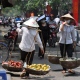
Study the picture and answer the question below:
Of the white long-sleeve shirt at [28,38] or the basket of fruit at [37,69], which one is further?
the white long-sleeve shirt at [28,38]

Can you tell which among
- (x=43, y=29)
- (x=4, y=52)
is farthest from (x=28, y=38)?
(x=43, y=29)

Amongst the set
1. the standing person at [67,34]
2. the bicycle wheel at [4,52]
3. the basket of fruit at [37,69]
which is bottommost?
the bicycle wheel at [4,52]

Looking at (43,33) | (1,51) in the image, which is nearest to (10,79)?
(1,51)

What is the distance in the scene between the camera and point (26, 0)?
63062 millimetres

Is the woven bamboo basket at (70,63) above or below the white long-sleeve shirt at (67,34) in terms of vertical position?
below

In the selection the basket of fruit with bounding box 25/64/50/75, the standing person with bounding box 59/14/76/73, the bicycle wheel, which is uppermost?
the standing person with bounding box 59/14/76/73

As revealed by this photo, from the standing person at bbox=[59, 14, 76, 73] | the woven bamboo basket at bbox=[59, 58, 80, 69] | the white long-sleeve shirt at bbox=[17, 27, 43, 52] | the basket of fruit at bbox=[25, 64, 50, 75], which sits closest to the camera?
the basket of fruit at bbox=[25, 64, 50, 75]

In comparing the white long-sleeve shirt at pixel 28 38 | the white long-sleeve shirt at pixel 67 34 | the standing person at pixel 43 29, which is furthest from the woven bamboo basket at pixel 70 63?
the standing person at pixel 43 29

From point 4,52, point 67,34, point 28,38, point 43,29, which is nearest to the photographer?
point 28,38

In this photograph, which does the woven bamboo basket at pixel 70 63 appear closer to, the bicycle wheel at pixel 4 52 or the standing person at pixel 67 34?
the standing person at pixel 67 34

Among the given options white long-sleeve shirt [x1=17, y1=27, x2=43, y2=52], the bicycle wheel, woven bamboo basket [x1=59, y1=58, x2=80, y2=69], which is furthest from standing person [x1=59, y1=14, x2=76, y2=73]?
the bicycle wheel

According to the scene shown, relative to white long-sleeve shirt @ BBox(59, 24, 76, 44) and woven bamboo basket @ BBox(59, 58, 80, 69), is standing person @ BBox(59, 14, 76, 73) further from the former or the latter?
woven bamboo basket @ BBox(59, 58, 80, 69)

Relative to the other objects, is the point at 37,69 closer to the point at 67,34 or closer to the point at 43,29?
the point at 67,34

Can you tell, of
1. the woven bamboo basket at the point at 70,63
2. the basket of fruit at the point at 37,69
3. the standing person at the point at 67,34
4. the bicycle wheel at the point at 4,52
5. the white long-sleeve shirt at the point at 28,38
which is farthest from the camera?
the bicycle wheel at the point at 4,52
